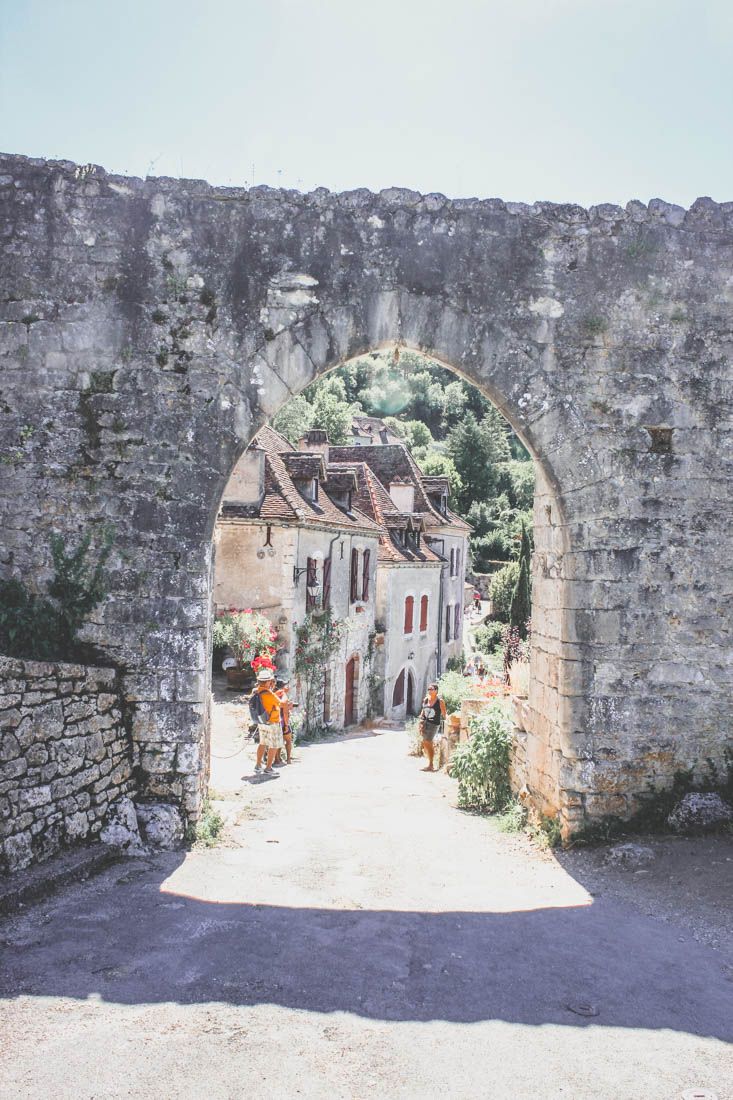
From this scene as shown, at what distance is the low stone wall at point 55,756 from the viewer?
533 cm

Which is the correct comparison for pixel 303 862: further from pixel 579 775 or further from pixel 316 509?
pixel 316 509

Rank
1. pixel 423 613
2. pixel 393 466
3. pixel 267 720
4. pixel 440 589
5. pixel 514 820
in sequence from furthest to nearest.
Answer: pixel 440 589 < pixel 393 466 < pixel 423 613 < pixel 267 720 < pixel 514 820

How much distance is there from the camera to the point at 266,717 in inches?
430

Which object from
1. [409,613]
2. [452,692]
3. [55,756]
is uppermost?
[55,756]

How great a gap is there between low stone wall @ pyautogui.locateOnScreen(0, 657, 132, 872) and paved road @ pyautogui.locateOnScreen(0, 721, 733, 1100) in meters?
0.48

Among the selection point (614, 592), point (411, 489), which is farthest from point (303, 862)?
point (411, 489)

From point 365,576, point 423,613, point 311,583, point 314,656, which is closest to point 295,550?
point 311,583

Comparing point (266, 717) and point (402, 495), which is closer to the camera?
point (266, 717)

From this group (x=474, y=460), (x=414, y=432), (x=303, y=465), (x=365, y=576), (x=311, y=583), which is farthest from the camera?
(x=414, y=432)

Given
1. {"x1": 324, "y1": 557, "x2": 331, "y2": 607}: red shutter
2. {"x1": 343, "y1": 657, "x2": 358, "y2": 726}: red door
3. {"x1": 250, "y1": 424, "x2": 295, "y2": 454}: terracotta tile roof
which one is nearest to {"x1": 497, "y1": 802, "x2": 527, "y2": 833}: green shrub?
{"x1": 250, "y1": 424, "x2": 295, "y2": 454}: terracotta tile roof

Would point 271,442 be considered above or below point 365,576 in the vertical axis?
above

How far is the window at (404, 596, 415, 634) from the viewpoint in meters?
25.6

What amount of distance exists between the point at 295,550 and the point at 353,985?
43.6 feet

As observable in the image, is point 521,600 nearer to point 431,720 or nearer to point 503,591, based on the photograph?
point 503,591
